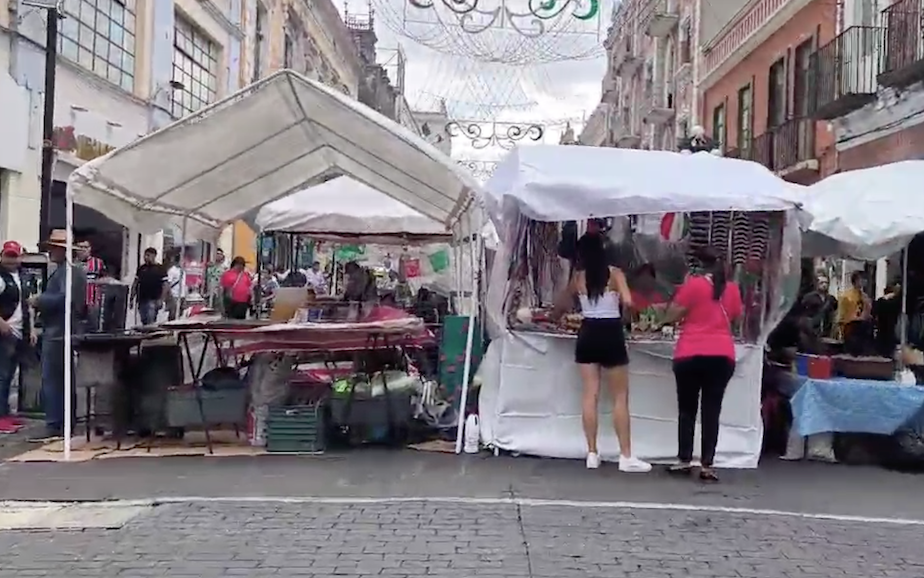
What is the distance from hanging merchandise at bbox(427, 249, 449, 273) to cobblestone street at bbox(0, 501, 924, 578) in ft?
36.9

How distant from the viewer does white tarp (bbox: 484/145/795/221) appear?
26.3 ft

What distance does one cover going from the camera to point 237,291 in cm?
1584

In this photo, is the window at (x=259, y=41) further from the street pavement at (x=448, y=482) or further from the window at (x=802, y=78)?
the street pavement at (x=448, y=482)

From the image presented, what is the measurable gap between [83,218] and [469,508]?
1325 cm

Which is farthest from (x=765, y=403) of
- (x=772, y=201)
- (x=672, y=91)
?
(x=672, y=91)

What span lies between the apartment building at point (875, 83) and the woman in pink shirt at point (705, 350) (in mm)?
7020

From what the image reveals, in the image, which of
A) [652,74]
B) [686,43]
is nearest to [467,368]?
[686,43]

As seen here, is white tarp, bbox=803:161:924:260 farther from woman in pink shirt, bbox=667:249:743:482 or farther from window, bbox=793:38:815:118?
window, bbox=793:38:815:118

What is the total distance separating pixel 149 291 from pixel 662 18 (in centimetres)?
2290

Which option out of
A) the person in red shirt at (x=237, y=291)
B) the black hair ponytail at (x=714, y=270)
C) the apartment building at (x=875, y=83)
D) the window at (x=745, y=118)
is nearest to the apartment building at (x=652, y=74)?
the window at (x=745, y=118)

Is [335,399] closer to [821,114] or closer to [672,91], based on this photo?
[821,114]

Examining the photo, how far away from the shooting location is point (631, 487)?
760 cm

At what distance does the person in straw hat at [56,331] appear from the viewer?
920cm

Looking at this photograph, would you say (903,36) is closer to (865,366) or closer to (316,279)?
(865,366)
